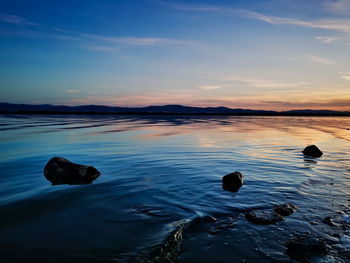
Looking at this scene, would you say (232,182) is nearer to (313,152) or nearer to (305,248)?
(305,248)

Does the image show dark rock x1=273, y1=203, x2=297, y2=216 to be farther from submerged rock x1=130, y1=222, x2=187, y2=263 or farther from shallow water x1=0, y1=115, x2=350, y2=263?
submerged rock x1=130, y1=222, x2=187, y2=263

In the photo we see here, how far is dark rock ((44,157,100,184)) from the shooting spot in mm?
7578

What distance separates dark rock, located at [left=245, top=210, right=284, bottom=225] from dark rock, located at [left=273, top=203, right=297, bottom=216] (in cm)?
18

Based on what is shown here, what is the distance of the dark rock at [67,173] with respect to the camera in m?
7.58

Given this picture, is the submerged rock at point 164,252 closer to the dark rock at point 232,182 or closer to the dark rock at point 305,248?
the dark rock at point 305,248

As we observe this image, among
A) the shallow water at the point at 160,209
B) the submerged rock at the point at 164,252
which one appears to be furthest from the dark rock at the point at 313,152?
the submerged rock at the point at 164,252

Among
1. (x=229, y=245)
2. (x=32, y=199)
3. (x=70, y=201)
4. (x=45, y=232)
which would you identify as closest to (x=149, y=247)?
(x=229, y=245)

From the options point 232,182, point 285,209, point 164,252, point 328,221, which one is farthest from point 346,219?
point 164,252

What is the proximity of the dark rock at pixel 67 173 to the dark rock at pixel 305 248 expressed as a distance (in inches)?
227

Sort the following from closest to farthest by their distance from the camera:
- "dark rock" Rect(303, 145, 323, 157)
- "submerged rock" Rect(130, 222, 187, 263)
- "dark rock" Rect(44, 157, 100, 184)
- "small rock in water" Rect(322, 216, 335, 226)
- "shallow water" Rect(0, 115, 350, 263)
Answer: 1. "submerged rock" Rect(130, 222, 187, 263)
2. "shallow water" Rect(0, 115, 350, 263)
3. "small rock in water" Rect(322, 216, 335, 226)
4. "dark rock" Rect(44, 157, 100, 184)
5. "dark rock" Rect(303, 145, 323, 157)

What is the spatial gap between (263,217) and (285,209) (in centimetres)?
68

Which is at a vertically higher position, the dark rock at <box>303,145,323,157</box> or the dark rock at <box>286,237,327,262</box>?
the dark rock at <box>303,145,323,157</box>

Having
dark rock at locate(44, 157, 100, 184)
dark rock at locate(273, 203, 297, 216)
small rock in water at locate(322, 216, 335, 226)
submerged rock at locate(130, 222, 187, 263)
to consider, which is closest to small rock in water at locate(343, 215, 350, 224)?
small rock in water at locate(322, 216, 335, 226)

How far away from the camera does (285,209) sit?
5.08 meters
